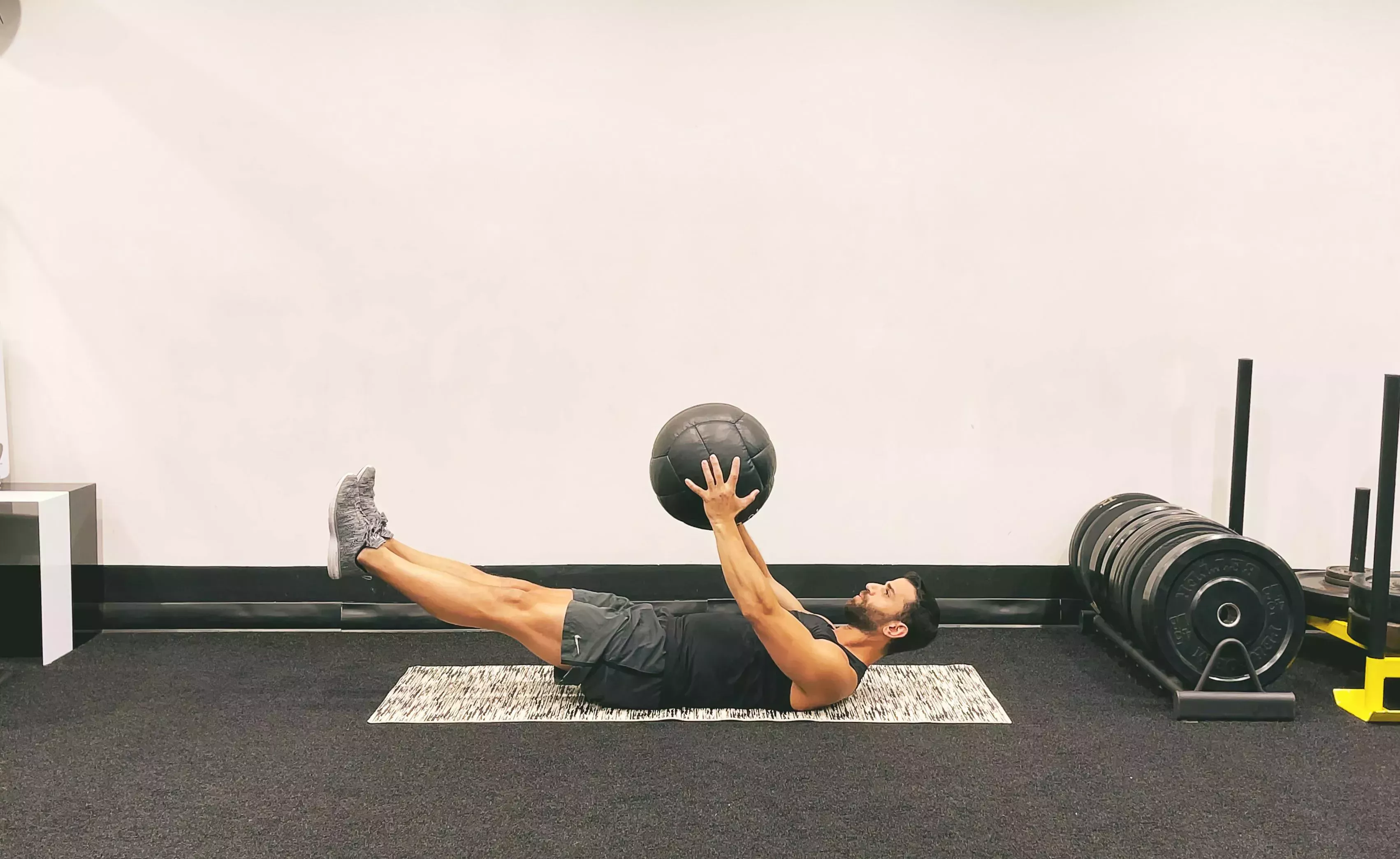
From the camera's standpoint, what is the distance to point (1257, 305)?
4.10m

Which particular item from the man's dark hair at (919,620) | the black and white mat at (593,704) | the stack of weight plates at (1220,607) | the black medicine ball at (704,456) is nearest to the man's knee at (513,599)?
the black and white mat at (593,704)

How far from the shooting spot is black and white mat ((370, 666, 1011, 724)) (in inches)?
124

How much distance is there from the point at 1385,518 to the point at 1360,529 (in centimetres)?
62

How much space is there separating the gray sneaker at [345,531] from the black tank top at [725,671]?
99cm

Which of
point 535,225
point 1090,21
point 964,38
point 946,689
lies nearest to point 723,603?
point 946,689

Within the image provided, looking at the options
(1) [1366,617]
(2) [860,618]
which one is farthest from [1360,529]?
(2) [860,618]

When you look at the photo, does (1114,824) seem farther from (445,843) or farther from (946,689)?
(445,843)

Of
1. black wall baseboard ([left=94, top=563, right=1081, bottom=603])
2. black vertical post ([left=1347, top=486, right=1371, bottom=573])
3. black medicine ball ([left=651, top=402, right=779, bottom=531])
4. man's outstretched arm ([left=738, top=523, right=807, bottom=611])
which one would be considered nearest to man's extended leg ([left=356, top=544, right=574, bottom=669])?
black medicine ball ([left=651, top=402, right=779, bottom=531])

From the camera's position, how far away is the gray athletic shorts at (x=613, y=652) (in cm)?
303

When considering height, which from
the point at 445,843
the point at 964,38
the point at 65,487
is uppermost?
the point at 964,38

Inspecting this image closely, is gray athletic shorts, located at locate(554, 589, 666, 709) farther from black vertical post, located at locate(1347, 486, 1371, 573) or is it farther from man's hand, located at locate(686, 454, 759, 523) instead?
black vertical post, located at locate(1347, 486, 1371, 573)

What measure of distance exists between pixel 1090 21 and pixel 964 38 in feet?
1.66

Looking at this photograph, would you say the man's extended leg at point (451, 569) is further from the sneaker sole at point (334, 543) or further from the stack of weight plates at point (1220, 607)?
the stack of weight plates at point (1220, 607)

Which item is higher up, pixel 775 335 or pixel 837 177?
pixel 837 177
